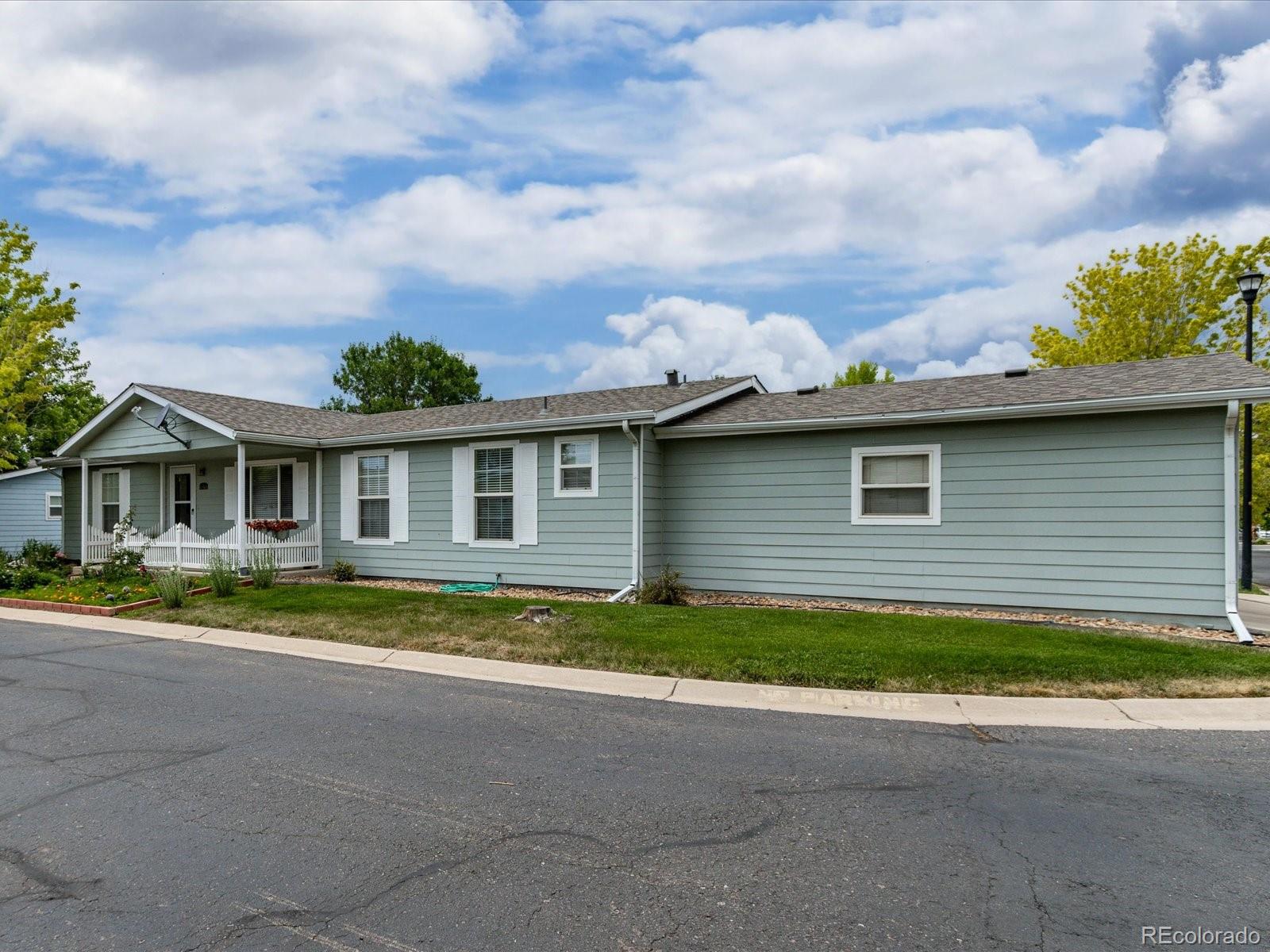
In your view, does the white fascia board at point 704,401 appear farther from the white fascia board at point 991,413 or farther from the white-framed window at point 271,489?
the white-framed window at point 271,489

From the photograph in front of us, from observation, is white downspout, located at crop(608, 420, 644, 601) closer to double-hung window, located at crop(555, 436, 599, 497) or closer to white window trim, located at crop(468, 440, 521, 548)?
double-hung window, located at crop(555, 436, 599, 497)

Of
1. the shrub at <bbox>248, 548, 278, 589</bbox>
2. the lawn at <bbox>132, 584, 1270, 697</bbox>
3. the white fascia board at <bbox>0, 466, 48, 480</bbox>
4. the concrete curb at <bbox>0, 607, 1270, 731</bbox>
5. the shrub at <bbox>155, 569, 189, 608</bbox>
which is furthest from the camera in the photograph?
the white fascia board at <bbox>0, 466, 48, 480</bbox>

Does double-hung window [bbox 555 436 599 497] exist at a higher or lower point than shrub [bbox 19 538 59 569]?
higher

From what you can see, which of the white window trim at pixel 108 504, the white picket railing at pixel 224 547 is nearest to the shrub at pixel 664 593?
the white picket railing at pixel 224 547

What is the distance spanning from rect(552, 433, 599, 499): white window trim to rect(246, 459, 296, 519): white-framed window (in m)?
7.22

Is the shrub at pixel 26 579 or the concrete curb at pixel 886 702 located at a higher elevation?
the concrete curb at pixel 886 702

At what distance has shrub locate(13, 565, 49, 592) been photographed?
49.0ft

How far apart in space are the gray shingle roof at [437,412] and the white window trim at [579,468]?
0.43 metres

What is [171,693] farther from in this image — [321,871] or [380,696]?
[321,871]

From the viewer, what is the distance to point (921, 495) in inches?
449

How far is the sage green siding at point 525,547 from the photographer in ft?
42.7

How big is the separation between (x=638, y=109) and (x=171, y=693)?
11.8 m

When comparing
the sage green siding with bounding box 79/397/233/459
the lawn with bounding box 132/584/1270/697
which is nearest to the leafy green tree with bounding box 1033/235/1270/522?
the lawn with bounding box 132/584/1270/697

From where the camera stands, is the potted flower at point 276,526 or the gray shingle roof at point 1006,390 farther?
the potted flower at point 276,526
